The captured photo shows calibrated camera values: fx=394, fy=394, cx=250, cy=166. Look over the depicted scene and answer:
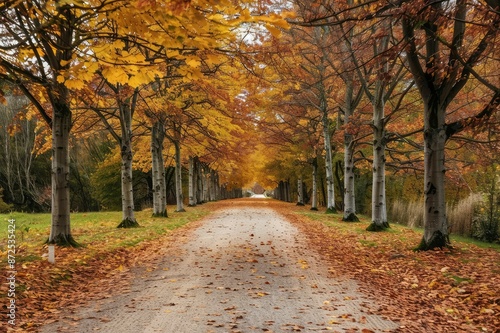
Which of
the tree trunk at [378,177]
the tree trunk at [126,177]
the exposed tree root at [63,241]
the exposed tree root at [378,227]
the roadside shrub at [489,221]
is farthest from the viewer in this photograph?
the tree trunk at [126,177]

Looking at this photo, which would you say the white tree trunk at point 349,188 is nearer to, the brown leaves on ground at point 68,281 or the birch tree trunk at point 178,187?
the birch tree trunk at point 178,187

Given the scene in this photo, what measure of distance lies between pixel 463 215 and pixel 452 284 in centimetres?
912

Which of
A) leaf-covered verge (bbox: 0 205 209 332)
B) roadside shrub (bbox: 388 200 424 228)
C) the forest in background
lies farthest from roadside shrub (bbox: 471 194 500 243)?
leaf-covered verge (bbox: 0 205 209 332)

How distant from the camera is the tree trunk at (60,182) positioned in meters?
8.92

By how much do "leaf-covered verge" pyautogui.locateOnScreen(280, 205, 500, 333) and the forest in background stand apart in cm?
130

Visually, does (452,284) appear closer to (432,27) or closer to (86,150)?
(432,27)

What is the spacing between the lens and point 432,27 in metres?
8.62

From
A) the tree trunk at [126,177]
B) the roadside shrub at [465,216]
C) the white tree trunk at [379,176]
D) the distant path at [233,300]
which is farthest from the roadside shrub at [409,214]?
the tree trunk at [126,177]

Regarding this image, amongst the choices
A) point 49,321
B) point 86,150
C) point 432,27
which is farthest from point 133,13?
point 86,150

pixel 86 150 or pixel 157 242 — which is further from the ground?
pixel 86 150

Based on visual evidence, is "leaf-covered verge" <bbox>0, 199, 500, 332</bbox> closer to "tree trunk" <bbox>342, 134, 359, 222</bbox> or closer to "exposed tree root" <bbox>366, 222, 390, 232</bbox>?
"exposed tree root" <bbox>366, 222, 390, 232</bbox>

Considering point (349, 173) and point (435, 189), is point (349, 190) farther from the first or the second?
point (435, 189)

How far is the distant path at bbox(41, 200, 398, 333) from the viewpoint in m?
4.31

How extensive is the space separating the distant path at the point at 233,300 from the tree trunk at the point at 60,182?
99.7 inches
